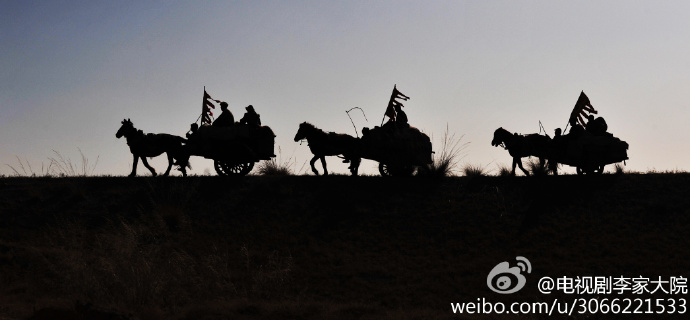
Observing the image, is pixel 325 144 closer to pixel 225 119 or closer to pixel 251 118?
pixel 251 118

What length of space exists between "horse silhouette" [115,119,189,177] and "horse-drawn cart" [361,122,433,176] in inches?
250

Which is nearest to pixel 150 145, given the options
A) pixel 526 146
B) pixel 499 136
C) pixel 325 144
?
pixel 325 144

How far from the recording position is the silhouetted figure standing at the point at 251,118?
28.4 meters

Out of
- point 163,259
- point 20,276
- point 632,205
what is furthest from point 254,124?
point 632,205

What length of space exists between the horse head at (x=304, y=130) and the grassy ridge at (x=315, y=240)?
1.96 meters

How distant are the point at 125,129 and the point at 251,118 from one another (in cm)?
448

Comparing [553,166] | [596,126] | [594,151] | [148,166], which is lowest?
[148,166]

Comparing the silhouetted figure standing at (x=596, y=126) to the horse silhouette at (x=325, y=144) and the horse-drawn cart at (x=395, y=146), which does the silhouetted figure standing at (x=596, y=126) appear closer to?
the horse-drawn cart at (x=395, y=146)

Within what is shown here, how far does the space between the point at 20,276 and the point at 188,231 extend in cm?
486

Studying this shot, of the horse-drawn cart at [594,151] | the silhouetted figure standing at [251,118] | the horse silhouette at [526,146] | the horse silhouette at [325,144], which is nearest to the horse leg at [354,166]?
the horse silhouette at [325,144]

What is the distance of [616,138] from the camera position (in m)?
28.9

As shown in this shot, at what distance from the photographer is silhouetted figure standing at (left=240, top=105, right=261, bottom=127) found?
2841 centimetres

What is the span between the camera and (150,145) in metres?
28.9

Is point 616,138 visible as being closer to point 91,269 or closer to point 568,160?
point 568,160
